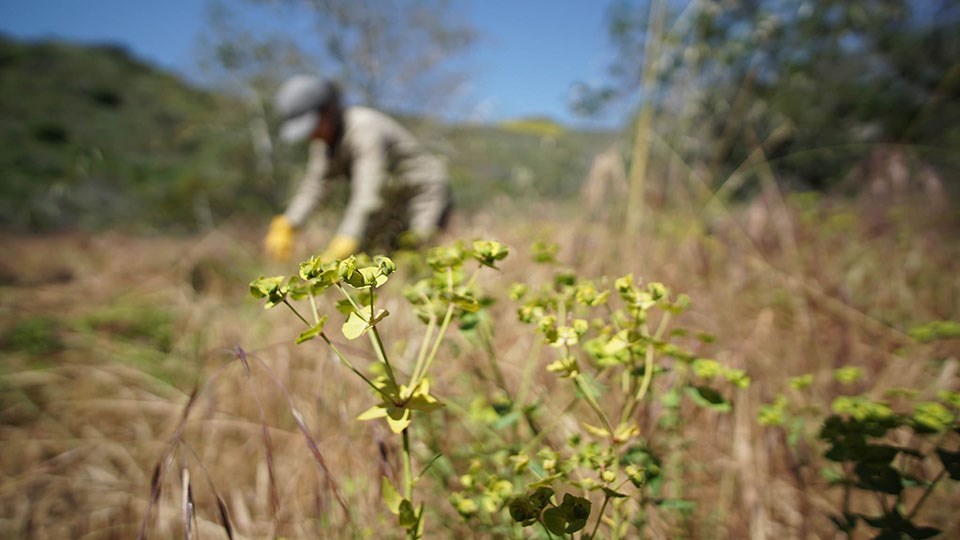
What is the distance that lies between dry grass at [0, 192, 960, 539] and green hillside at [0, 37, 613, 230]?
125 inches

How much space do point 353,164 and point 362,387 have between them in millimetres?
2600

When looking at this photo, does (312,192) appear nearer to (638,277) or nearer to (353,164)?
(353,164)

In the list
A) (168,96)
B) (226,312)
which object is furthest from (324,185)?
(168,96)

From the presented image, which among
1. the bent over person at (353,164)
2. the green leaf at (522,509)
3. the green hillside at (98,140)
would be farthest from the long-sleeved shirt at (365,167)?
the green hillside at (98,140)

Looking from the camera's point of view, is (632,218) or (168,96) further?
(168,96)

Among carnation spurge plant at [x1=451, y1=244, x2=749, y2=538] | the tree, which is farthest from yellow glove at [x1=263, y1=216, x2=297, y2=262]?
carnation spurge plant at [x1=451, y1=244, x2=749, y2=538]

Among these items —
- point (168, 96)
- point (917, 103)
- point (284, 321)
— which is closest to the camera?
point (284, 321)

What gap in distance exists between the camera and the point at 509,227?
2.65 metres

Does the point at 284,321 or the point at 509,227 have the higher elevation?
the point at 509,227

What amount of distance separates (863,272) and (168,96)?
44.6 ft

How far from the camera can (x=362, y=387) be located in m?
1.16

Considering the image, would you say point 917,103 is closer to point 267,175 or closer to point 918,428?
point 918,428

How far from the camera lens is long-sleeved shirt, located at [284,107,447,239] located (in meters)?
2.99

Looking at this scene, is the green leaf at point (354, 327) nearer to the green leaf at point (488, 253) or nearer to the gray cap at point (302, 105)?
the green leaf at point (488, 253)
